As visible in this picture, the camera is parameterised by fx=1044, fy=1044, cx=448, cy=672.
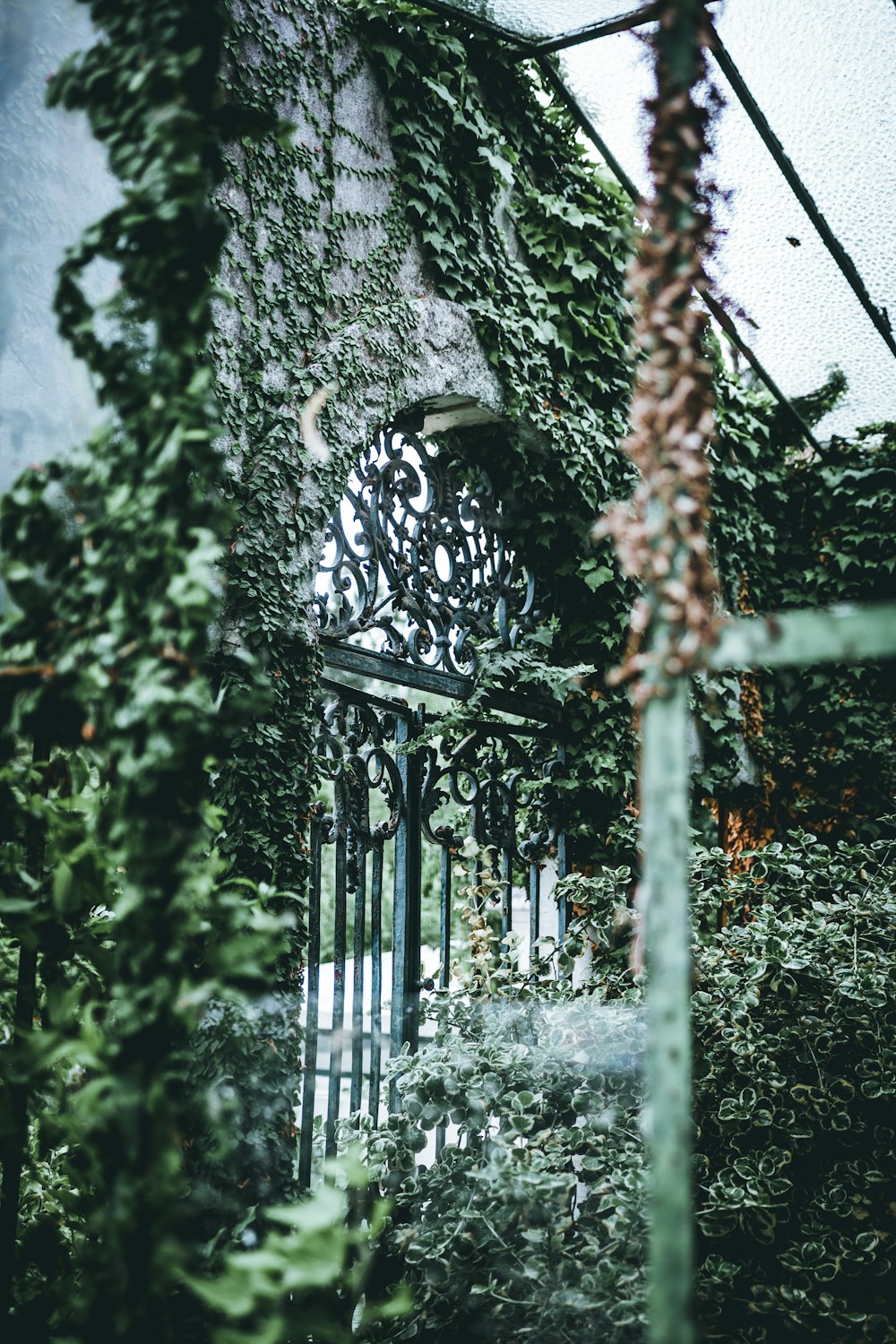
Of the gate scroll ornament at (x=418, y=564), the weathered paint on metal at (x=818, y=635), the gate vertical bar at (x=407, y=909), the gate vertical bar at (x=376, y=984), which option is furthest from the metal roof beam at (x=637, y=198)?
the weathered paint on metal at (x=818, y=635)

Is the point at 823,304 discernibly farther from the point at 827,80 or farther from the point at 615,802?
the point at 615,802

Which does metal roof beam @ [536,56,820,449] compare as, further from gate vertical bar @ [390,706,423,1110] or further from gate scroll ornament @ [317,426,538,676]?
gate vertical bar @ [390,706,423,1110]

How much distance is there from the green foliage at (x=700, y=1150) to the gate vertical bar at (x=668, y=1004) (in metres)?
1.44

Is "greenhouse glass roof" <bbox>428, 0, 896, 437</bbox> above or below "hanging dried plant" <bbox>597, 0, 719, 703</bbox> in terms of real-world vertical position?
above

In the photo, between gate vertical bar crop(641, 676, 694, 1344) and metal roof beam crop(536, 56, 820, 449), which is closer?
gate vertical bar crop(641, 676, 694, 1344)

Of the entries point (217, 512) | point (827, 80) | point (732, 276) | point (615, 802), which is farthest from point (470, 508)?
point (217, 512)

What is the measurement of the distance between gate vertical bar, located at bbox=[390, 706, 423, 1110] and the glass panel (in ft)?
7.18

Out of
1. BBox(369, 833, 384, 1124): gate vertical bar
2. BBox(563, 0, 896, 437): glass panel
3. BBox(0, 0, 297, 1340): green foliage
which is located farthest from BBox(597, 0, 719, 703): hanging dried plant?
BBox(563, 0, 896, 437): glass panel

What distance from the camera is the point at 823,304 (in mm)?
4914

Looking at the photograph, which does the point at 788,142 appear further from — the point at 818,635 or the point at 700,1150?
the point at 818,635

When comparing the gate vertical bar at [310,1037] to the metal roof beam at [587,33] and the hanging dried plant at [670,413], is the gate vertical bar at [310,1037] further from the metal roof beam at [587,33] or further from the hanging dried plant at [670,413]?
the metal roof beam at [587,33]

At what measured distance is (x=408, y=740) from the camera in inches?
157

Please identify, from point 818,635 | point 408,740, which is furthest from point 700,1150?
point 818,635

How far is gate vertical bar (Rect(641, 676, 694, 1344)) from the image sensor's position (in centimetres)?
97
